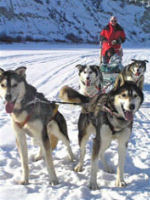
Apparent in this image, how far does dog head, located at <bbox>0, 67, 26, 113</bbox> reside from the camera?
2.05 m

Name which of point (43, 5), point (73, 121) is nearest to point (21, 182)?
point (73, 121)

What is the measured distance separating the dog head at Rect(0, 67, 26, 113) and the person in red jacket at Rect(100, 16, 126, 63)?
13.0 feet

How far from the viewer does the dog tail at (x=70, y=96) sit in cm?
268

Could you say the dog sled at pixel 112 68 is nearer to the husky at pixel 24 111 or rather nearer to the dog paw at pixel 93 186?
the husky at pixel 24 111

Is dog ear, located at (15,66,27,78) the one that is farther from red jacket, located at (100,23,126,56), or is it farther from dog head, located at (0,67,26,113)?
red jacket, located at (100,23,126,56)

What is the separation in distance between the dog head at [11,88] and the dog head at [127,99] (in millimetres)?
824

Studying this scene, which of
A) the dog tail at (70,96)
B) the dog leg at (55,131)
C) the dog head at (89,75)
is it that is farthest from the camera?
the dog head at (89,75)

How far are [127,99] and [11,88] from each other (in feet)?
3.24

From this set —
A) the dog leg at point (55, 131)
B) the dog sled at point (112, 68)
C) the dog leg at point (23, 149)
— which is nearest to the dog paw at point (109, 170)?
the dog leg at point (55, 131)

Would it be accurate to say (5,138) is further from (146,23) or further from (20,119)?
(146,23)

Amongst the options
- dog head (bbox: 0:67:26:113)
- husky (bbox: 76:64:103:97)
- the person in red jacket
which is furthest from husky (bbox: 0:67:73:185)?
the person in red jacket

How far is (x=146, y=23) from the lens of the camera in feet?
130

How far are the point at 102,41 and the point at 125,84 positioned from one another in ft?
13.5

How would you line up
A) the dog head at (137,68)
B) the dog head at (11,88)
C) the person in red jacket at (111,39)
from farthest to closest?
the person in red jacket at (111,39)
the dog head at (137,68)
the dog head at (11,88)
